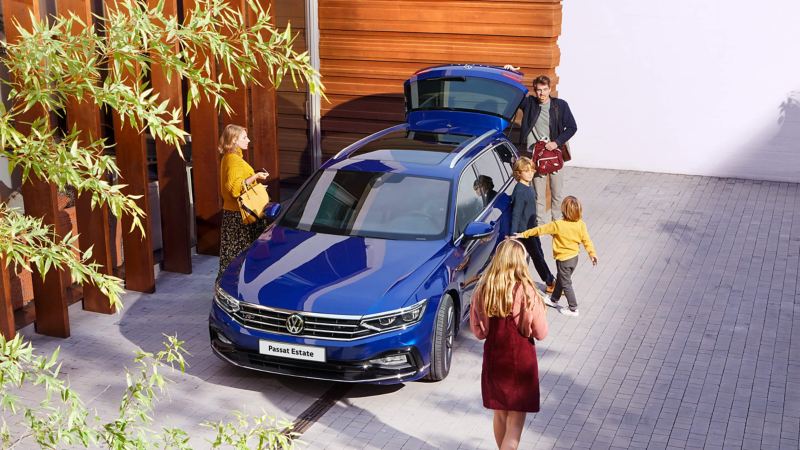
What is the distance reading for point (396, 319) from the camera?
26.7 ft

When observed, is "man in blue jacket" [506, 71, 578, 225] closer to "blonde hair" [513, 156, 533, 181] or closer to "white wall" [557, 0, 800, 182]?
"blonde hair" [513, 156, 533, 181]

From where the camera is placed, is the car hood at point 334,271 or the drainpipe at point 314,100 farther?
the drainpipe at point 314,100

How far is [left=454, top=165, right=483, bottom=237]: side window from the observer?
9.34m

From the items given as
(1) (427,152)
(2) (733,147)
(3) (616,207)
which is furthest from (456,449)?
(2) (733,147)

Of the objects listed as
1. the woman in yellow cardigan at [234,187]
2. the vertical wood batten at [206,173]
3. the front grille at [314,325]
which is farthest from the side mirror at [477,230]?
the vertical wood batten at [206,173]

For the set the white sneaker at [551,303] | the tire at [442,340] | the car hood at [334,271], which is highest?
the car hood at [334,271]

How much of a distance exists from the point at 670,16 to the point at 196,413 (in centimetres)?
1069

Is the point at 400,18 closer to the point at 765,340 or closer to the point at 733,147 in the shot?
the point at 733,147

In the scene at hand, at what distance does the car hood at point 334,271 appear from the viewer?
815 centimetres

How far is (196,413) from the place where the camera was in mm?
8281

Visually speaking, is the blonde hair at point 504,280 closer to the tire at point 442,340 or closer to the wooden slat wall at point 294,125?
the tire at point 442,340

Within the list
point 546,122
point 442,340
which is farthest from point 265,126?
point 442,340

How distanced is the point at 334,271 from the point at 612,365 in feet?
8.75

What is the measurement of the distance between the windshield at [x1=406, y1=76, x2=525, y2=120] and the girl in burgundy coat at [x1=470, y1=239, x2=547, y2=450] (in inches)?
231
